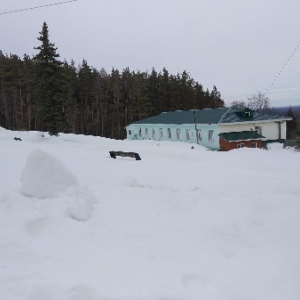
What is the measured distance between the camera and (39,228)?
6.49 metres

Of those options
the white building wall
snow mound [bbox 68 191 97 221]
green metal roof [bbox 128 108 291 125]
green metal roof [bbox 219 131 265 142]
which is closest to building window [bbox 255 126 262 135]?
the white building wall

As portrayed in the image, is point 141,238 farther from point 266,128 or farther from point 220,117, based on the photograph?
point 266,128

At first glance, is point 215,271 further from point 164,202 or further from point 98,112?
point 98,112

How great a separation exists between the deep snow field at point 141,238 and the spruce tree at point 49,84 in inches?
806

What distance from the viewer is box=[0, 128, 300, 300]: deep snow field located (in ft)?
16.0

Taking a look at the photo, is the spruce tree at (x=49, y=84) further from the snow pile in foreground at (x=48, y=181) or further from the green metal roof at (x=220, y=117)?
the snow pile in foreground at (x=48, y=181)

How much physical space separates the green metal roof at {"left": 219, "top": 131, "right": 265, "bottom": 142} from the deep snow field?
24025mm

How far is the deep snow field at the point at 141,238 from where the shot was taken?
192 inches

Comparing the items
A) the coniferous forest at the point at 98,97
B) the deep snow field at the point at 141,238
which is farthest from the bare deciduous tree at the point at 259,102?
the deep snow field at the point at 141,238

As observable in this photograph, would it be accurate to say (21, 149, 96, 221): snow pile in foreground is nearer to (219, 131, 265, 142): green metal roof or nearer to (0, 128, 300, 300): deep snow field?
(0, 128, 300, 300): deep snow field

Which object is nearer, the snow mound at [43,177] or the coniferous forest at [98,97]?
the snow mound at [43,177]

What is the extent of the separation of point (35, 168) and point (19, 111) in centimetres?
5728

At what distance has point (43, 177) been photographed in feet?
26.2

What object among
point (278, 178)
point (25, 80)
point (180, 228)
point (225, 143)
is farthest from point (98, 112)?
point (180, 228)
